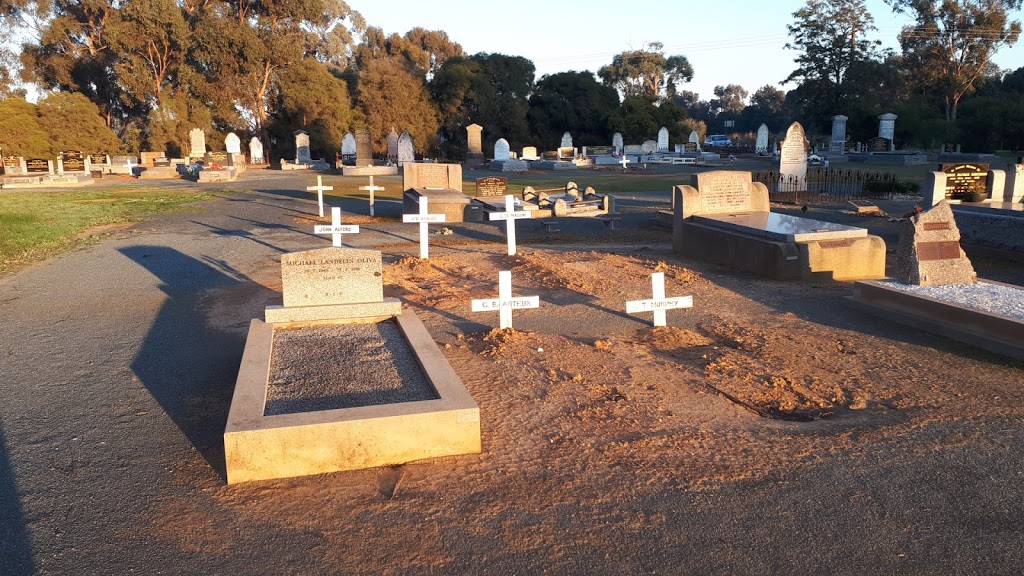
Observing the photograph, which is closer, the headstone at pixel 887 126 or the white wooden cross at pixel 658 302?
the white wooden cross at pixel 658 302

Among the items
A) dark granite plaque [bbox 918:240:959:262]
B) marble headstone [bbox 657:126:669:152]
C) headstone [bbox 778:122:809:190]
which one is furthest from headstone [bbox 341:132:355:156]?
dark granite plaque [bbox 918:240:959:262]

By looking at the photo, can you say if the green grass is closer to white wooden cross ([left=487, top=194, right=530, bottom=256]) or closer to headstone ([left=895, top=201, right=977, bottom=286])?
white wooden cross ([left=487, top=194, right=530, bottom=256])

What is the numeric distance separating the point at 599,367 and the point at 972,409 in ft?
8.96

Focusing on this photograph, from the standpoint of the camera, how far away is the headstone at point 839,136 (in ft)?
169

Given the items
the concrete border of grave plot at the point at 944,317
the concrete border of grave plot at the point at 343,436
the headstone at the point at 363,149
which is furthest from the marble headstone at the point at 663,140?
the concrete border of grave plot at the point at 343,436

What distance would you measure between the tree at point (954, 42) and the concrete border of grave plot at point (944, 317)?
5829cm

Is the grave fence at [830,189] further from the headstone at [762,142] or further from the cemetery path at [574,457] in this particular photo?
the headstone at [762,142]

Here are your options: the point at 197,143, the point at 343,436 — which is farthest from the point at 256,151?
the point at 343,436

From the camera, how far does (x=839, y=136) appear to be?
52.0 metres

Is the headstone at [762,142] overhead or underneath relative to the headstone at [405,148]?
overhead

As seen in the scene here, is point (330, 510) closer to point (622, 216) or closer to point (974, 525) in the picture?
point (974, 525)

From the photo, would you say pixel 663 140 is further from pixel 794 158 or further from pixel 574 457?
pixel 574 457

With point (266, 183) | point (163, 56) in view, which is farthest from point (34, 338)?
point (163, 56)

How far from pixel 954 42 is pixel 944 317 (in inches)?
2543
